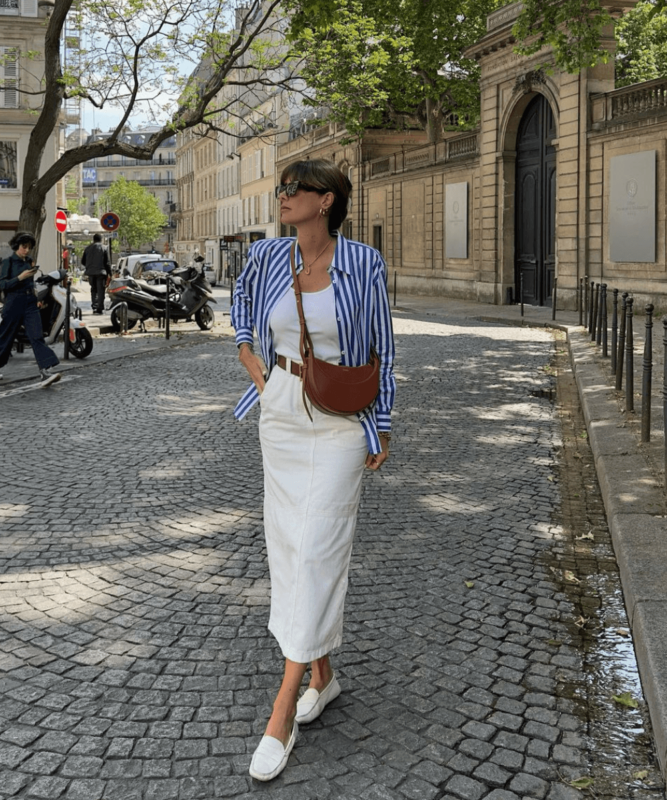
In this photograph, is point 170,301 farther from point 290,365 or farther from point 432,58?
point 432,58

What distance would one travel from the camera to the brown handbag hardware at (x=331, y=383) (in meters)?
3.13

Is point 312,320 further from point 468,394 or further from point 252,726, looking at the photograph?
point 468,394

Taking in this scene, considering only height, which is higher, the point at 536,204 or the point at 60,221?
the point at 536,204

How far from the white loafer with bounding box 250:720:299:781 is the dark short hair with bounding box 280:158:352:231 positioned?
1.58 metres

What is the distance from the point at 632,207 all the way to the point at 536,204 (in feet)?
18.7

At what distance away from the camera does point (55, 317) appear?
47.9 feet

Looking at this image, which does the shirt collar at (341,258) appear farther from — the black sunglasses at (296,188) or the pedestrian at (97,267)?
the pedestrian at (97,267)

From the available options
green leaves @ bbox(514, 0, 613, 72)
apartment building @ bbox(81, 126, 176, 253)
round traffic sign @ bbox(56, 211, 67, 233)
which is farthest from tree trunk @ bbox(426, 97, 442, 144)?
apartment building @ bbox(81, 126, 176, 253)

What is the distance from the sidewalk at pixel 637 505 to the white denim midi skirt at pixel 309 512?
3.46 ft

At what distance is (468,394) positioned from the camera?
11500 mm

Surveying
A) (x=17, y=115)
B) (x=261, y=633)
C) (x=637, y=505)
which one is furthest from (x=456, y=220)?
(x=261, y=633)

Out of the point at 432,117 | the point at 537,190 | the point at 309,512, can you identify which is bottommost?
the point at 309,512

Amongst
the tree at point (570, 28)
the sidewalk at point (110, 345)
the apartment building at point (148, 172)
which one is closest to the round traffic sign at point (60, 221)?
the sidewalk at point (110, 345)

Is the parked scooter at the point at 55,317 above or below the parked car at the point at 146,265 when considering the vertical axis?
below
